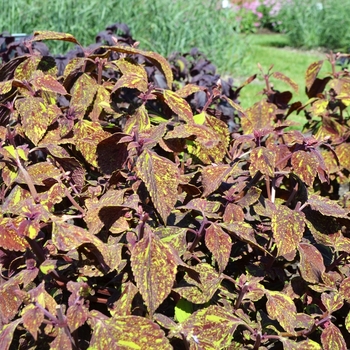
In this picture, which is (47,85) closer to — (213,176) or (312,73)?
(213,176)

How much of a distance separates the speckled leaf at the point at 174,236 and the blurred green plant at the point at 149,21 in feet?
18.8

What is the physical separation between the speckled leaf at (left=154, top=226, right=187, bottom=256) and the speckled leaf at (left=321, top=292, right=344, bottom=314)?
0.34m

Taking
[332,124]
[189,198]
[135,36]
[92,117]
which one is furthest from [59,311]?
[135,36]

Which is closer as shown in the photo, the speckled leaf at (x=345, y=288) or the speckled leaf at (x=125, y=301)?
the speckled leaf at (x=125, y=301)

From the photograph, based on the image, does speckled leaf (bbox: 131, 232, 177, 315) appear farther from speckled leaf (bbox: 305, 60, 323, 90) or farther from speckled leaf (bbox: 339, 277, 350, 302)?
speckled leaf (bbox: 305, 60, 323, 90)

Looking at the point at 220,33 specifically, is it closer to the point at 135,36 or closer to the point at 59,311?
the point at 135,36

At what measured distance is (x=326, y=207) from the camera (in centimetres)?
140

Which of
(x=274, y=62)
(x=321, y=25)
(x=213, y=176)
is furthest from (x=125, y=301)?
(x=321, y=25)

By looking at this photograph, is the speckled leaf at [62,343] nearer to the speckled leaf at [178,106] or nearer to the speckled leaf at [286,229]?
the speckled leaf at [286,229]

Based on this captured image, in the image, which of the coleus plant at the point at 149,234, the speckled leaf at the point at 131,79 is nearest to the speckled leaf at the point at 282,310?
the coleus plant at the point at 149,234

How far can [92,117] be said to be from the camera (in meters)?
1.72

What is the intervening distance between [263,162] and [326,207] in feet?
0.62

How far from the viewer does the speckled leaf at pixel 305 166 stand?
135cm

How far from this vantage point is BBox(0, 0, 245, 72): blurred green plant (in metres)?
6.92
